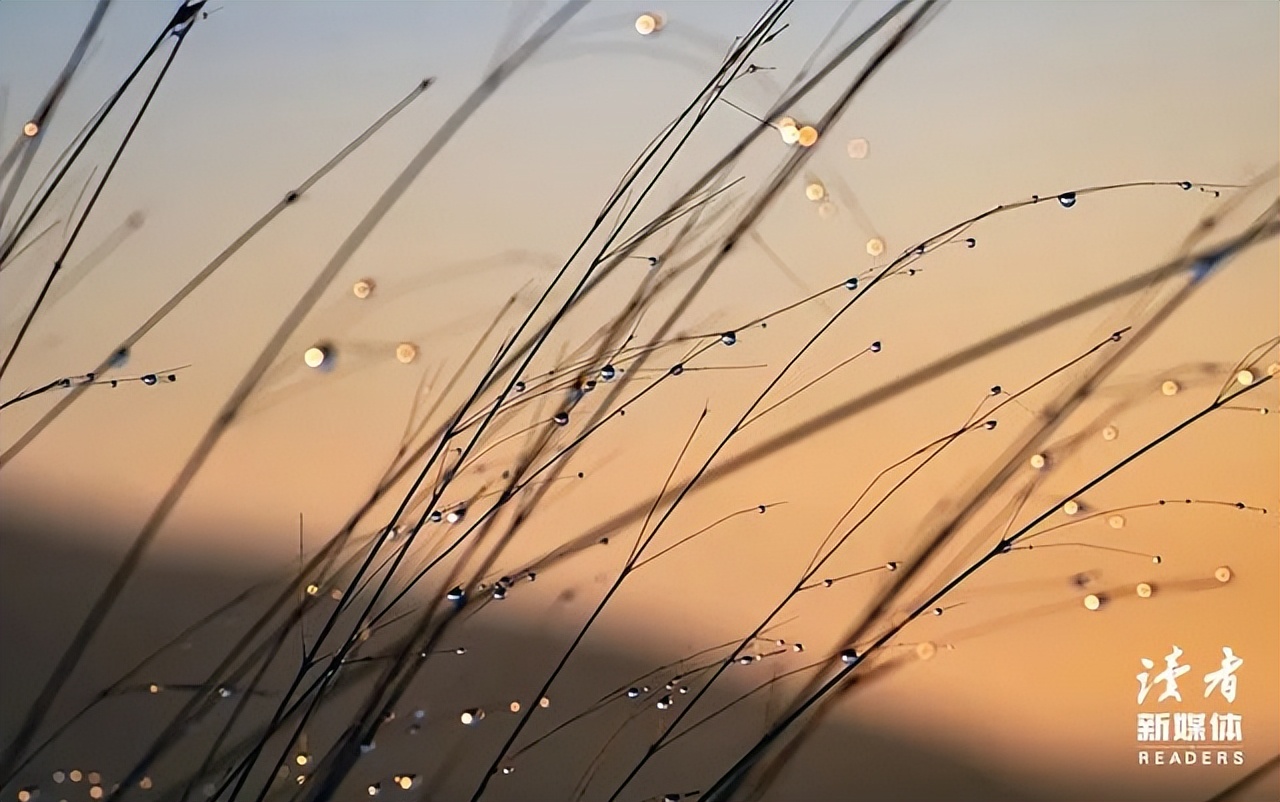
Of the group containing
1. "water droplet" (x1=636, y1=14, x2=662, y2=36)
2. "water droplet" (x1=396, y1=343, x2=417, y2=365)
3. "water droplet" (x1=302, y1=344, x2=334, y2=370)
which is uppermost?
"water droplet" (x1=636, y1=14, x2=662, y2=36)

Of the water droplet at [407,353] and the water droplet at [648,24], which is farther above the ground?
the water droplet at [648,24]

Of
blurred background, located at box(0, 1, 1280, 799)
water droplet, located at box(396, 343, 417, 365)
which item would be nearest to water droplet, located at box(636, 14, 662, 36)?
blurred background, located at box(0, 1, 1280, 799)

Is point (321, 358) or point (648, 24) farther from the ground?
point (648, 24)

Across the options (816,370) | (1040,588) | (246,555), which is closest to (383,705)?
(246,555)

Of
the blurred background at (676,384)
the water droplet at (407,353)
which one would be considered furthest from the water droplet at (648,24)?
the water droplet at (407,353)

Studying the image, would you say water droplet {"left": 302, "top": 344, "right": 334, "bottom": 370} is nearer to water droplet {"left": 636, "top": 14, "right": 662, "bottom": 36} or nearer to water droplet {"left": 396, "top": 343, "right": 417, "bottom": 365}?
water droplet {"left": 396, "top": 343, "right": 417, "bottom": 365}

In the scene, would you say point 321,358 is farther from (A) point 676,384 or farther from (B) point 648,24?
Answer: (B) point 648,24

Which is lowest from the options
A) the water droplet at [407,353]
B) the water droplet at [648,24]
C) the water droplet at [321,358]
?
the water droplet at [321,358]

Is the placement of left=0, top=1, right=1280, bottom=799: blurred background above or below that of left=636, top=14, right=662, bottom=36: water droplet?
below

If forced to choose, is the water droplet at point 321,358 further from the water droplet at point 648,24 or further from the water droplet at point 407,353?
the water droplet at point 648,24

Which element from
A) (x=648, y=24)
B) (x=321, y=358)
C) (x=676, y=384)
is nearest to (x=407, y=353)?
(x=321, y=358)

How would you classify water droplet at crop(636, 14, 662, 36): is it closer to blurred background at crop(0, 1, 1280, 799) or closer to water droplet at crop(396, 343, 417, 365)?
blurred background at crop(0, 1, 1280, 799)
